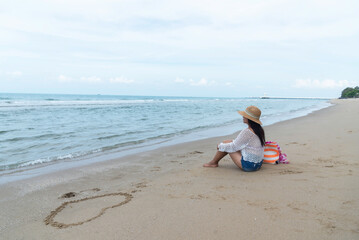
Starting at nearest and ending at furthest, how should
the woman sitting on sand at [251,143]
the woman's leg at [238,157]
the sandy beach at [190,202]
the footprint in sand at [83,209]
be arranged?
the sandy beach at [190,202] → the footprint in sand at [83,209] → the woman sitting on sand at [251,143] → the woman's leg at [238,157]

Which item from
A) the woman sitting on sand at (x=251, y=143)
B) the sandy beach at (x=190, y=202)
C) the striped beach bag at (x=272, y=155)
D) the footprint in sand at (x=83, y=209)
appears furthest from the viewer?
the striped beach bag at (x=272, y=155)

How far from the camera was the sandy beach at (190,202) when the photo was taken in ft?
8.90

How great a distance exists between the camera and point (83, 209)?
341 centimetres

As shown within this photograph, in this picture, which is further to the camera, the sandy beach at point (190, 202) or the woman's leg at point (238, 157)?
the woman's leg at point (238, 157)

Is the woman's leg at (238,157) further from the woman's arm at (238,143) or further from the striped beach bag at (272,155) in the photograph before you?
the striped beach bag at (272,155)

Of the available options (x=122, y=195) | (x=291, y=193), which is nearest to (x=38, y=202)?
(x=122, y=195)

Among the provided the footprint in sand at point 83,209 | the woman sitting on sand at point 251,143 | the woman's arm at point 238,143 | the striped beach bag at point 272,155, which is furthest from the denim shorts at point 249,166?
the footprint in sand at point 83,209

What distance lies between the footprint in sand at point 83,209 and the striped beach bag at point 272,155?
9.24ft

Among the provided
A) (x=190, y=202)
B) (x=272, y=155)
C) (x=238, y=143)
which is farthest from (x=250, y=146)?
(x=190, y=202)

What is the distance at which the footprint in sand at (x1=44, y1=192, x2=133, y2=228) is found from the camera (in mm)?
3076

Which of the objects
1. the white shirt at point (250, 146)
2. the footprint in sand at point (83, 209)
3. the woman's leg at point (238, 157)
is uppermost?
the white shirt at point (250, 146)

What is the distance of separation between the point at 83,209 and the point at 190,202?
1.34 metres

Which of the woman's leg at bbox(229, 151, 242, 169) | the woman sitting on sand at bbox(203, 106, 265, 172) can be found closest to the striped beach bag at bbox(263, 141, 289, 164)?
the woman sitting on sand at bbox(203, 106, 265, 172)

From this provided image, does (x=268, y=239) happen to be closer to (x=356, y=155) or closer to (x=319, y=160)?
(x=319, y=160)
